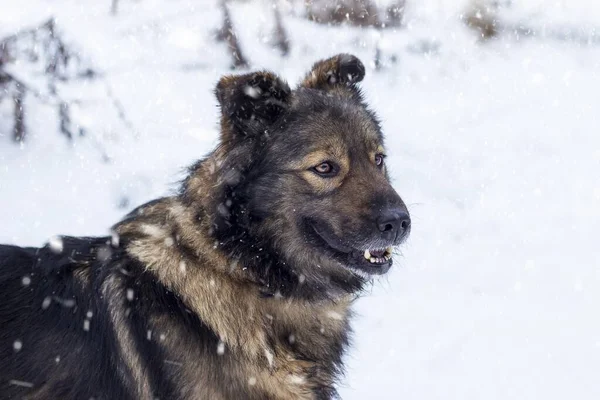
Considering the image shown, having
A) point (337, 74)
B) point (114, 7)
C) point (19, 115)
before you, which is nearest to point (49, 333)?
point (337, 74)

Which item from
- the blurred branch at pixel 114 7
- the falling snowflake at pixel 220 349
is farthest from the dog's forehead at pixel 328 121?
the blurred branch at pixel 114 7

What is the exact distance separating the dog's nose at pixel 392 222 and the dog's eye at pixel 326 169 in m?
0.37

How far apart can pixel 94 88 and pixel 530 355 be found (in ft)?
21.0

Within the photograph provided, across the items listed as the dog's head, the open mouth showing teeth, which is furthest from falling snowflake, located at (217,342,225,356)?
the open mouth showing teeth

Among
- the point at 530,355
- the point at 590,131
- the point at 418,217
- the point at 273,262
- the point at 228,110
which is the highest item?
the point at 228,110

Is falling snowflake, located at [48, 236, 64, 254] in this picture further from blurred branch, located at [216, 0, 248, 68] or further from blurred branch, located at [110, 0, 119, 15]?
blurred branch, located at [110, 0, 119, 15]

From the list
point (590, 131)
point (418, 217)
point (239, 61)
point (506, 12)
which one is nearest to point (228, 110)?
point (418, 217)

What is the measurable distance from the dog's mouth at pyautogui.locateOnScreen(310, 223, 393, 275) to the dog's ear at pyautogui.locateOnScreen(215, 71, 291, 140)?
0.60 m

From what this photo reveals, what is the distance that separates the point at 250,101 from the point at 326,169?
0.52 meters

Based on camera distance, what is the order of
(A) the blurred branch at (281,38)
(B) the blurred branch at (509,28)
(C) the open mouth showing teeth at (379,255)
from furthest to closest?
(B) the blurred branch at (509,28)
(A) the blurred branch at (281,38)
(C) the open mouth showing teeth at (379,255)

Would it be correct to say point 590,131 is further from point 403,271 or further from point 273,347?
point 273,347

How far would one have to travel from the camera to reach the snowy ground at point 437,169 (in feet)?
17.5

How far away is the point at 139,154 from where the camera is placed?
27.3 feet

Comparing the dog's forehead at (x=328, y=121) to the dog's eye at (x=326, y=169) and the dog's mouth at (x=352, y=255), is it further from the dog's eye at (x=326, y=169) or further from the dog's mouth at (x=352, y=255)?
the dog's mouth at (x=352, y=255)
